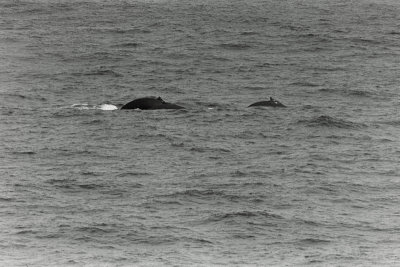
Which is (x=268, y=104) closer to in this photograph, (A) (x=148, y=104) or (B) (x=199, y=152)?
(A) (x=148, y=104)

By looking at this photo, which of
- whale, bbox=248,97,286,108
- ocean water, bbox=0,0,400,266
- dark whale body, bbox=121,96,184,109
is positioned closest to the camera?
ocean water, bbox=0,0,400,266

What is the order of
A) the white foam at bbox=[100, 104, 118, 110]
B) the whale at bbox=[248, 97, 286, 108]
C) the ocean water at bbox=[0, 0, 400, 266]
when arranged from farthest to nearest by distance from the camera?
the whale at bbox=[248, 97, 286, 108] < the white foam at bbox=[100, 104, 118, 110] < the ocean water at bbox=[0, 0, 400, 266]

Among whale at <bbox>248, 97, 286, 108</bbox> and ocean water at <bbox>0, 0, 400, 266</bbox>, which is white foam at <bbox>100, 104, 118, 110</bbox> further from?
whale at <bbox>248, 97, 286, 108</bbox>

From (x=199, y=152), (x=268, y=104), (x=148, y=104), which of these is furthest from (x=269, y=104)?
(x=199, y=152)

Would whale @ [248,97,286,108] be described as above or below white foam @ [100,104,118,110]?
above

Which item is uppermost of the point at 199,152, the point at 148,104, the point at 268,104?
the point at 199,152

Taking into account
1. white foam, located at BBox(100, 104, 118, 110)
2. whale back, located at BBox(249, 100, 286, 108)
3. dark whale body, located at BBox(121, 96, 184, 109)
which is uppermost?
dark whale body, located at BBox(121, 96, 184, 109)

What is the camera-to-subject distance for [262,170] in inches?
1371

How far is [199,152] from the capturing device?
37906 millimetres

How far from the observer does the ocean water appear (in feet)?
83.4

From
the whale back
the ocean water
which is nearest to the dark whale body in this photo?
the ocean water

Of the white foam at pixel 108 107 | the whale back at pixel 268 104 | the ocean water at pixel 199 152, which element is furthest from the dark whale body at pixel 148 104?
the whale back at pixel 268 104

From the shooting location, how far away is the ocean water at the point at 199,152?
1000 inches

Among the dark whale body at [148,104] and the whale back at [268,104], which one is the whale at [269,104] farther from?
the dark whale body at [148,104]
